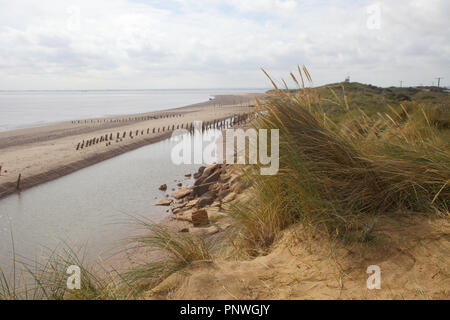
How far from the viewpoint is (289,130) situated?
3168mm

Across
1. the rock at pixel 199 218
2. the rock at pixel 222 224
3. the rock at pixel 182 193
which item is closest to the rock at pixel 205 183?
the rock at pixel 182 193

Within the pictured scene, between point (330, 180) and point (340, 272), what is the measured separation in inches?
34.6

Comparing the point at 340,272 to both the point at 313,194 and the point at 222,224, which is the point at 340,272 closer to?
the point at 313,194

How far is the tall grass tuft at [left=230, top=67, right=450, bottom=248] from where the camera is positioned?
2.79 metres

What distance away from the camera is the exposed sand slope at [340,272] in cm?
205

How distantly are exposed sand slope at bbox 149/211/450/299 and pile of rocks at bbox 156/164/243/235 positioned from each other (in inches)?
95.3

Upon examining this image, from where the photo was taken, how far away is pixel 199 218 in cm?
623

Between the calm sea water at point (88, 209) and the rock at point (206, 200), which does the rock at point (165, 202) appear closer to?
the calm sea water at point (88, 209)

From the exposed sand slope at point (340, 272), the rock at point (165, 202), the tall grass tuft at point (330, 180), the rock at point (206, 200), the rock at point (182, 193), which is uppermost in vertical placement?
the tall grass tuft at point (330, 180)

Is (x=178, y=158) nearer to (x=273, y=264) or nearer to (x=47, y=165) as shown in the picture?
(x=47, y=165)

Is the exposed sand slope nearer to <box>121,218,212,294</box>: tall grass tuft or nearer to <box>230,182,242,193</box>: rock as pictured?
<box>121,218,212,294</box>: tall grass tuft

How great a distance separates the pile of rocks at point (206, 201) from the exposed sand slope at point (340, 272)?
7.94 ft
